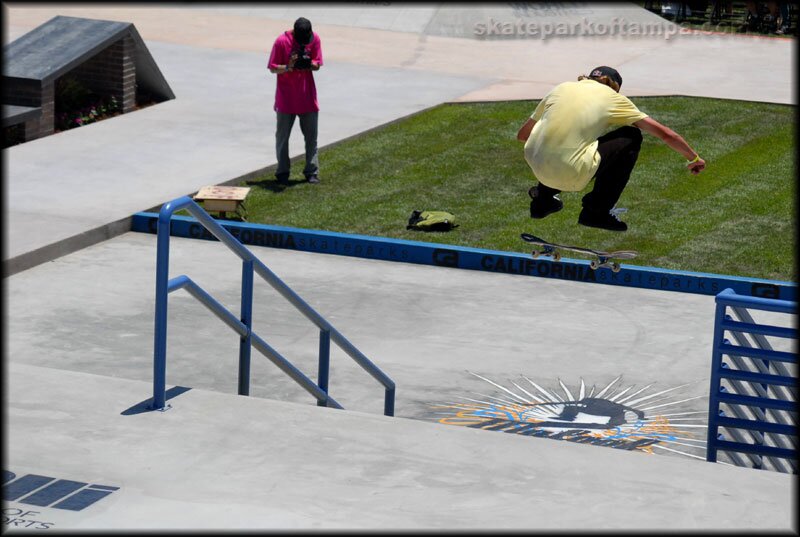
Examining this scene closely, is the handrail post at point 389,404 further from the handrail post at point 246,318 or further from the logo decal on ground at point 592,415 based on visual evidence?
the handrail post at point 246,318

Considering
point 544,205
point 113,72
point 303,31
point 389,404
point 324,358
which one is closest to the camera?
point 324,358

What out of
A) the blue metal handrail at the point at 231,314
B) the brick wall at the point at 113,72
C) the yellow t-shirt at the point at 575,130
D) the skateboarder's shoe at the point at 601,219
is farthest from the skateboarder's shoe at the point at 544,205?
the brick wall at the point at 113,72

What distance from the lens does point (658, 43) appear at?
90.1 ft

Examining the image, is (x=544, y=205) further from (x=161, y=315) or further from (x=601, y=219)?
(x=161, y=315)

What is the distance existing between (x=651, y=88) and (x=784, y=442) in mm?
14805

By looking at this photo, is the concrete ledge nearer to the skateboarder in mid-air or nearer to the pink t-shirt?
the pink t-shirt

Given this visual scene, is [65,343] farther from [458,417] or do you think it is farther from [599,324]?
[599,324]

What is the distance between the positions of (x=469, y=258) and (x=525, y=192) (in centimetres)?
274

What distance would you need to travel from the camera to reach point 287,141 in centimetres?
1641

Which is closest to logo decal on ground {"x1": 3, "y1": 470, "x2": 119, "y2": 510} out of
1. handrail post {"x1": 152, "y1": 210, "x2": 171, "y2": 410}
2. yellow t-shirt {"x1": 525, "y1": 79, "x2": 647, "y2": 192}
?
handrail post {"x1": 152, "y1": 210, "x2": 171, "y2": 410}

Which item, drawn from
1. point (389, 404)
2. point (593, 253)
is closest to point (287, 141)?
point (593, 253)

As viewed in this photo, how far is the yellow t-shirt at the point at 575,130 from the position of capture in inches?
341

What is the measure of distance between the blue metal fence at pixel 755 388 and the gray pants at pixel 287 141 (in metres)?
8.83

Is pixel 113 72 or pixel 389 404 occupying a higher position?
pixel 113 72
